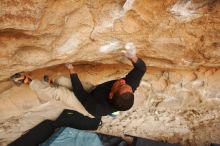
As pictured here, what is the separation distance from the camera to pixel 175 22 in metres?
1.66

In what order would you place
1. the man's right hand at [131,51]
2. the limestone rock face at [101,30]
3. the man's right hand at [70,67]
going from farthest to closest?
the man's right hand at [70,67] < the man's right hand at [131,51] < the limestone rock face at [101,30]

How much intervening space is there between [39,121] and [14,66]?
2.30 feet

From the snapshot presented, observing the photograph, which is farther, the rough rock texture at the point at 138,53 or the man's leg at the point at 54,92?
the man's leg at the point at 54,92

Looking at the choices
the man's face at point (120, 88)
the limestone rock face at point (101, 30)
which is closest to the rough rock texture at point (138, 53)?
the limestone rock face at point (101, 30)

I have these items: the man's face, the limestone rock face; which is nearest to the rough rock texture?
the limestone rock face

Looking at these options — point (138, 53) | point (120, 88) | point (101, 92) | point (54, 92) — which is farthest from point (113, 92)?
point (54, 92)

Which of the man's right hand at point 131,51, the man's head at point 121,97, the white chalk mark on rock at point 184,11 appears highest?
the white chalk mark on rock at point 184,11

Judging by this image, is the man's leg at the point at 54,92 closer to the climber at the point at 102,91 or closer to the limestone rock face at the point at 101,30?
the climber at the point at 102,91

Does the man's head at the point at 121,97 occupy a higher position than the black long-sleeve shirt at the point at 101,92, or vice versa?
the man's head at the point at 121,97

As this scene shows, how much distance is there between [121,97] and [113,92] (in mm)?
90

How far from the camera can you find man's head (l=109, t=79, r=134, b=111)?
1653 mm

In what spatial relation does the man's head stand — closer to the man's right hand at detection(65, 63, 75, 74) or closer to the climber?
the climber

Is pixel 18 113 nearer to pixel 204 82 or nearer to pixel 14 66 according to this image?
pixel 14 66

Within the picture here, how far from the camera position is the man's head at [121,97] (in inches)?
65.1
